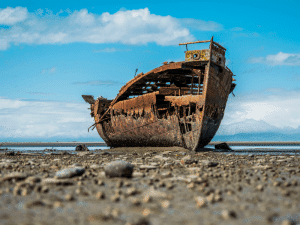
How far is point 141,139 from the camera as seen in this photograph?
16.9m

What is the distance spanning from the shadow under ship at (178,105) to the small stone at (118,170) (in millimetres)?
8827

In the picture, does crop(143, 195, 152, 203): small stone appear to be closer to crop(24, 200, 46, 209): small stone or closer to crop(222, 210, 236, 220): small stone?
crop(222, 210, 236, 220): small stone

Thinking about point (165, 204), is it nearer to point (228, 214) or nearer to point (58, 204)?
point (228, 214)

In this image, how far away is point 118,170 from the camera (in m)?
5.11

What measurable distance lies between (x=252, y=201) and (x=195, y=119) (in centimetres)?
1058

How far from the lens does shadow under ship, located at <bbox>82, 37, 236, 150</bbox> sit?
45.1 ft

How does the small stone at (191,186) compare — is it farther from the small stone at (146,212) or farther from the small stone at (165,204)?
the small stone at (146,212)

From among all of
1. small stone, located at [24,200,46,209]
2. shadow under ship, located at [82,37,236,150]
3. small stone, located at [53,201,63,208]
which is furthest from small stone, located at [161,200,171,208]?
shadow under ship, located at [82,37,236,150]

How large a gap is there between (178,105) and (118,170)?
9.75 meters

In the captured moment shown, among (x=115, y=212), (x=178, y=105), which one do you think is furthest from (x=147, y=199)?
(x=178, y=105)

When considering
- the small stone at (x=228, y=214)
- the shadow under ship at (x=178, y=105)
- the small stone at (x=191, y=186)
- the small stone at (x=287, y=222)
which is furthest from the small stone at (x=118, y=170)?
the shadow under ship at (x=178, y=105)

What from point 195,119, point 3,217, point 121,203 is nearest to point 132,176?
point 121,203

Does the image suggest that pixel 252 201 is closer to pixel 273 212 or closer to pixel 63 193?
pixel 273 212

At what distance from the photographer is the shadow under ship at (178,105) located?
45.1ft
